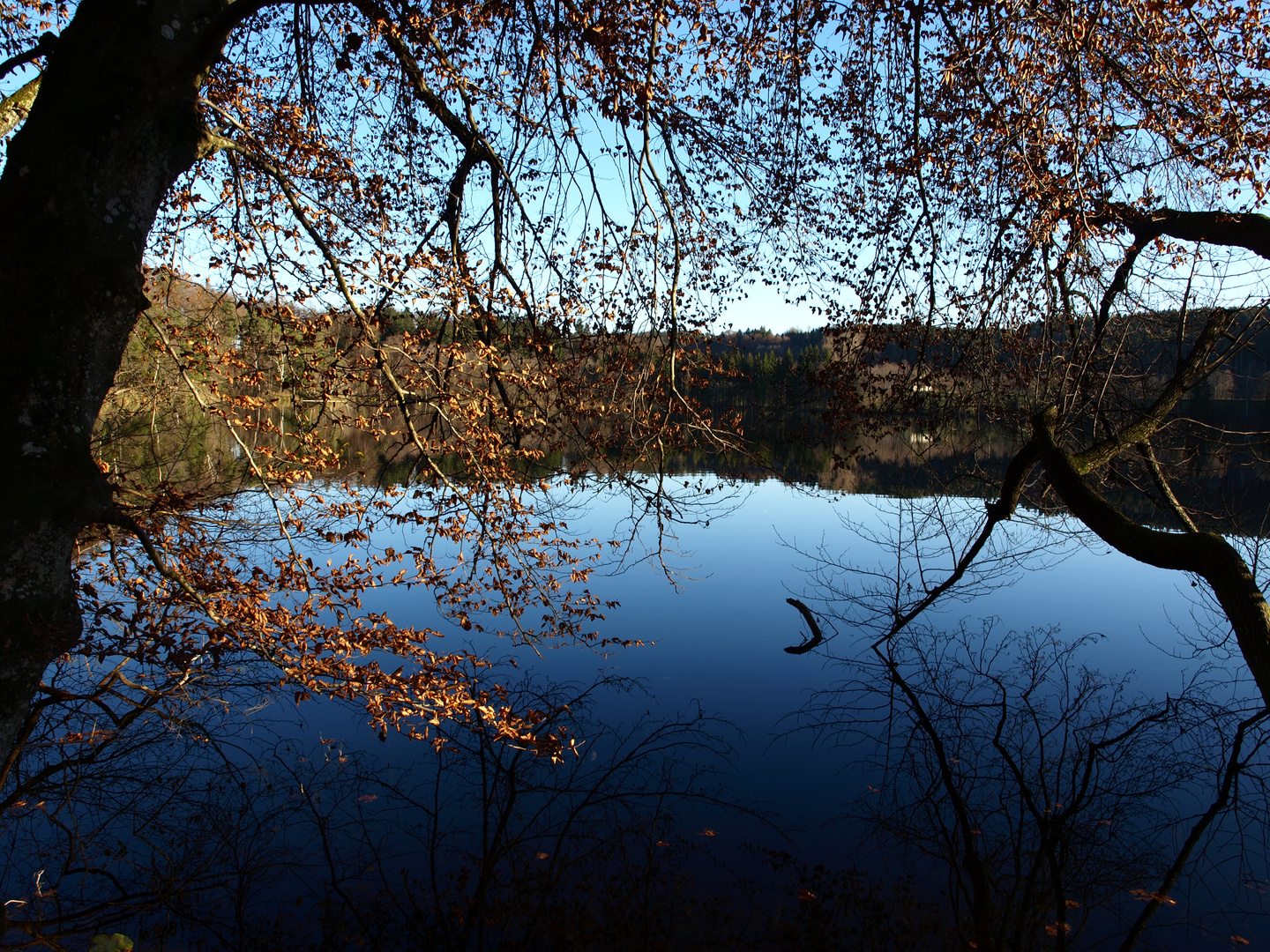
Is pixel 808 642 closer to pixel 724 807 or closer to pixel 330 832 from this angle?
pixel 724 807

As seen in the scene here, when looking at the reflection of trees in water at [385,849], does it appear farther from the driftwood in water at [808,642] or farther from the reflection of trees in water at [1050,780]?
the driftwood in water at [808,642]

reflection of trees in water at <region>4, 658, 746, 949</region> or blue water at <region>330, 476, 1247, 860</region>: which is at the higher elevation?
blue water at <region>330, 476, 1247, 860</region>

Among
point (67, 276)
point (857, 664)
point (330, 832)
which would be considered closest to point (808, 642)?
point (857, 664)

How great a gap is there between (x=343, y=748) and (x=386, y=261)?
3.54 m

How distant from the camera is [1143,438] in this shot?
170 inches

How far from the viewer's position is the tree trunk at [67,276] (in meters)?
2.35

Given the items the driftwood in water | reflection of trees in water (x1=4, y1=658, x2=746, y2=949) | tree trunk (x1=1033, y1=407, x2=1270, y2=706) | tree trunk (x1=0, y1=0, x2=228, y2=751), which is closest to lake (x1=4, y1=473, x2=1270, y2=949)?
reflection of trees in water (x1=4, y1=658, x2=746, y2=949)

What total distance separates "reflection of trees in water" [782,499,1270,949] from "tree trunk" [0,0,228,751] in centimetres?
429

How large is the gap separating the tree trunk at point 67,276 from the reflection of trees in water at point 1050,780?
4289 mm

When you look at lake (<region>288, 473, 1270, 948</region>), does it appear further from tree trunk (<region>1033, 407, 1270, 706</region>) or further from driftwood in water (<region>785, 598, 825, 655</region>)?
tree trunk (<region>1033, 407, 1270, 706</region>)

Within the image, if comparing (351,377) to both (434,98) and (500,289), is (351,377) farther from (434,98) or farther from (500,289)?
(434,98)

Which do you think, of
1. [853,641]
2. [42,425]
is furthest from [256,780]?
[853,641]

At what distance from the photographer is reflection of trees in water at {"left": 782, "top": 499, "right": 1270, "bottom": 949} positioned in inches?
152

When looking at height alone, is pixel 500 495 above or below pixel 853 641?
above
